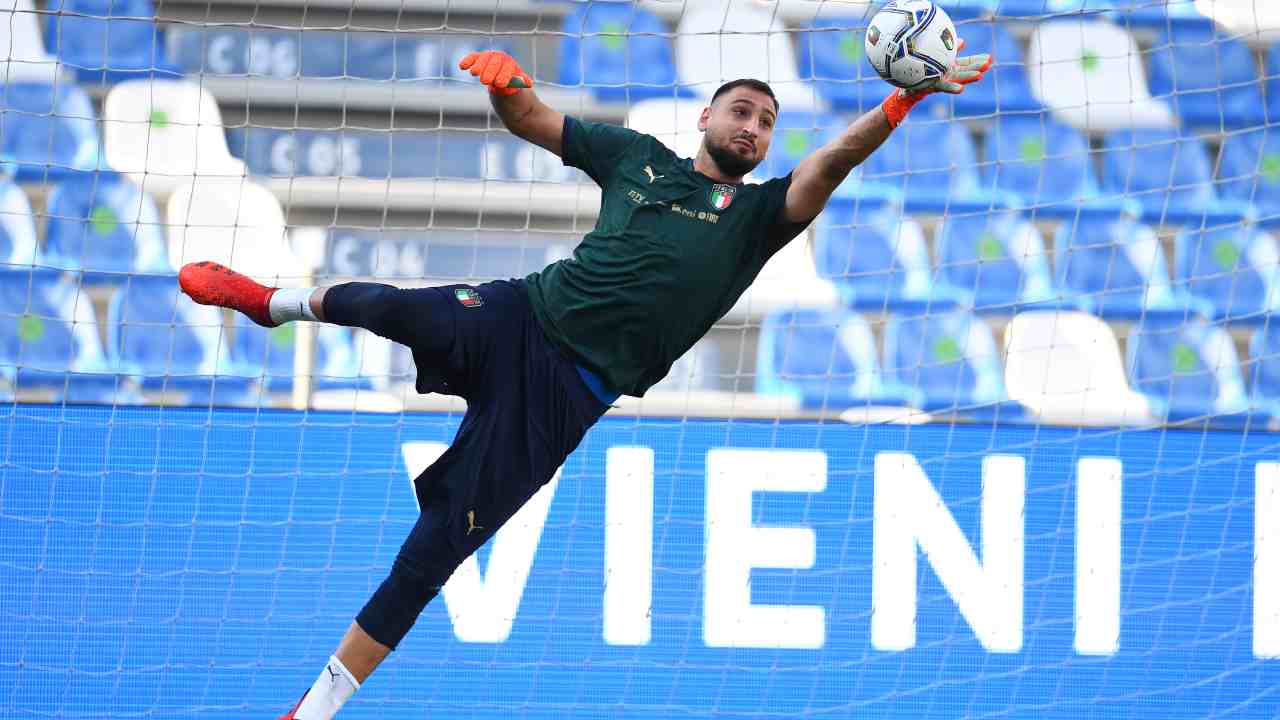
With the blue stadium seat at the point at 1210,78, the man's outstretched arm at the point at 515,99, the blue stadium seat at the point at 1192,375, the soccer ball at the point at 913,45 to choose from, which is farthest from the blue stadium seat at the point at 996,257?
the soccer ball at the point at 913,45

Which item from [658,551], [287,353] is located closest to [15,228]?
[287,353]

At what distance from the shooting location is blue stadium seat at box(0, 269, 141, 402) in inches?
219

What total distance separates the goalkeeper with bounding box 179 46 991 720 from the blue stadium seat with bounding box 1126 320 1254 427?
287 centimetres

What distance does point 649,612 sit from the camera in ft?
16.2

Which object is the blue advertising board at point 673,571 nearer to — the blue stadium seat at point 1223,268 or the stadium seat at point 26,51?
the blue stadium seat at point 1223,268

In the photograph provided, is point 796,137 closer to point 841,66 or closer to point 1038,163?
point 841,66

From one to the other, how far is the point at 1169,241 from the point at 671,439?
3.16 m

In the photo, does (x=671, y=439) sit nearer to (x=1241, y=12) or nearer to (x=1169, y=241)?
(x=1169, y=241)

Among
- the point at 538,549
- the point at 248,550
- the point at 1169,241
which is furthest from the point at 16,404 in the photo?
the point at 1169,241

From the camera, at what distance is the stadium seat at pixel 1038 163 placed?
264 inches

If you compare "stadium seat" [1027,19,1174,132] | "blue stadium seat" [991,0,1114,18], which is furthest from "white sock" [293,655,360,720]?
"stadium seat" [1027,19,1174,132]

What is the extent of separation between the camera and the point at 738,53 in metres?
6.78

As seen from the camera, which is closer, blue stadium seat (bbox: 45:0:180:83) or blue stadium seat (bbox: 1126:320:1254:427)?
blue stadium seat (bbox: 1126:320:1254:427)

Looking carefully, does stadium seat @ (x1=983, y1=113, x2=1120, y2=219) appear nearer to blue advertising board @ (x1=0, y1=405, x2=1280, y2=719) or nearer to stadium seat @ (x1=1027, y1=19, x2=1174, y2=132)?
stadium seat @ (x1=1027, y1=19, x2=1174, y2=132)
